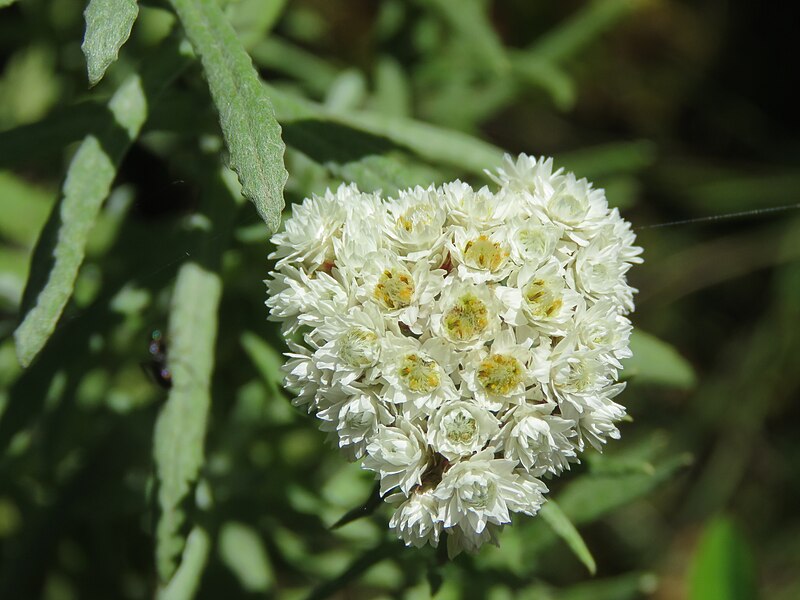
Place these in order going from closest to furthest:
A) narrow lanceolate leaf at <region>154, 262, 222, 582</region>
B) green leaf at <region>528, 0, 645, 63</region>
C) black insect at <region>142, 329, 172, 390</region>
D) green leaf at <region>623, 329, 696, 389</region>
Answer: narrow lanceolate leaf at <region>154, 262, 222, 582</region> < black insect at <region>142, 329, 172, 390</region> < green leaf at <region>623, 329, 696, 389</region> < green leaf at <region>528, 0, 645, 63</region>

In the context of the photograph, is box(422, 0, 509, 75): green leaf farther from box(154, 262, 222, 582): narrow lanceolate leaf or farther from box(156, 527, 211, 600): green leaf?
box(156, 527, 211, 600): green leaf

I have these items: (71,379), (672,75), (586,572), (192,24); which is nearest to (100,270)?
(71,379)

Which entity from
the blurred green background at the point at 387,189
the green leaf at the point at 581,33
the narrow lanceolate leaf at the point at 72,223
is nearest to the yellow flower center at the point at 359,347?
the blurred green background at the point at 387,189

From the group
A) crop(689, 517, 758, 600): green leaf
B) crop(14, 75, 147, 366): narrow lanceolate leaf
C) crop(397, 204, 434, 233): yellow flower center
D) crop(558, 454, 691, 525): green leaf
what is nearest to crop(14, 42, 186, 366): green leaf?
crop(14, 75, 147, 366): narrow lanceolate leaf

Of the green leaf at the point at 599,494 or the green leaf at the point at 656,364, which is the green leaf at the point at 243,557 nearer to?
the green leaf at the point at 599,494

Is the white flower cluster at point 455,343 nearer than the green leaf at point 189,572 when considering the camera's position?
Yes

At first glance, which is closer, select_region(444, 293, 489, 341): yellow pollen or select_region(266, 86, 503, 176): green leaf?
select_region(444, 293, 489, 341): yellow pollen

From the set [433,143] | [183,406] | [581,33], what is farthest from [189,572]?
[581,33]

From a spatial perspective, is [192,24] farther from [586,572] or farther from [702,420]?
[702,420]
